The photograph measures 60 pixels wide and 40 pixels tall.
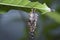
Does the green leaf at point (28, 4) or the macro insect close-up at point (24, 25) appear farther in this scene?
the macro insect close-up at point (24, 25)

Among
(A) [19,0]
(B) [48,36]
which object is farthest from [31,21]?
(B) [48,36]

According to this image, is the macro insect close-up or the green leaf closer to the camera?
the green leaf

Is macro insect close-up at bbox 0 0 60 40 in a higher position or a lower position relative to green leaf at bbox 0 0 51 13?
lower

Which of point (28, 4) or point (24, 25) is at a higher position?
point (28, 4)

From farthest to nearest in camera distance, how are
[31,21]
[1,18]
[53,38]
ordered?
1. [53,38]
2. [1,18]
3. [31,21]

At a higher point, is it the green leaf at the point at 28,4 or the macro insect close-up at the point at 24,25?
the green leaf at the point at 28,4

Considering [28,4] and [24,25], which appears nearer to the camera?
[28,4]

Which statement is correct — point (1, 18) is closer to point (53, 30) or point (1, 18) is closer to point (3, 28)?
point (3, 28)

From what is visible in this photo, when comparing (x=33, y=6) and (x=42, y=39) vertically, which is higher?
(x=33, y=6)

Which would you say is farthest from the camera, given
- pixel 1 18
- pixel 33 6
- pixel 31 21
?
pixel 1 18

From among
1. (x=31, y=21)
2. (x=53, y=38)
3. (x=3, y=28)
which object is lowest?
(x=53, y=38)

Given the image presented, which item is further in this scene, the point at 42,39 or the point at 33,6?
the point at 42,39
